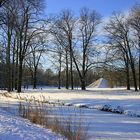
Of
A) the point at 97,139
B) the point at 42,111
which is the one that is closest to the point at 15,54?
the point at 42,111

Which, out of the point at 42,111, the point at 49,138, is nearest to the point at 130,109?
the point at 42,111

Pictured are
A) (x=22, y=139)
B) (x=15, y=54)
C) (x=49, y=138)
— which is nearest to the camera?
(x=22, y=139)

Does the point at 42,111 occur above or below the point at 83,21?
below

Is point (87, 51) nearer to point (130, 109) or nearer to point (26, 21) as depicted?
point (26, 21)

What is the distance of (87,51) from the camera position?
5975 cm

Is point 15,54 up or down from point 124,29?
down

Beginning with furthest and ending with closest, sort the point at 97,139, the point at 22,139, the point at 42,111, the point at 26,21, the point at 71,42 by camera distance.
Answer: the point at 71,42 < the point at 26,21 < the point at 42,111 < the point at 97,139 < the point at 22,139

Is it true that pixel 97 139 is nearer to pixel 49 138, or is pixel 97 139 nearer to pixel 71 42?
pixel 49 138

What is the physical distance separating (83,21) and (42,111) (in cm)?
4741

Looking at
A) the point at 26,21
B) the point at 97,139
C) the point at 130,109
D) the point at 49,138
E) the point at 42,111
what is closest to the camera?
the point at 49,138

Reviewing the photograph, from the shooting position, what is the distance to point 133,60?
59.1 meters

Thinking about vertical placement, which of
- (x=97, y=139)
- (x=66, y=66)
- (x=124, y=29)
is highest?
(x=124, y=29)

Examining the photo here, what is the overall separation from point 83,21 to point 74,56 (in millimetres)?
6075

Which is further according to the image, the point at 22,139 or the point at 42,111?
the point at 42,111
